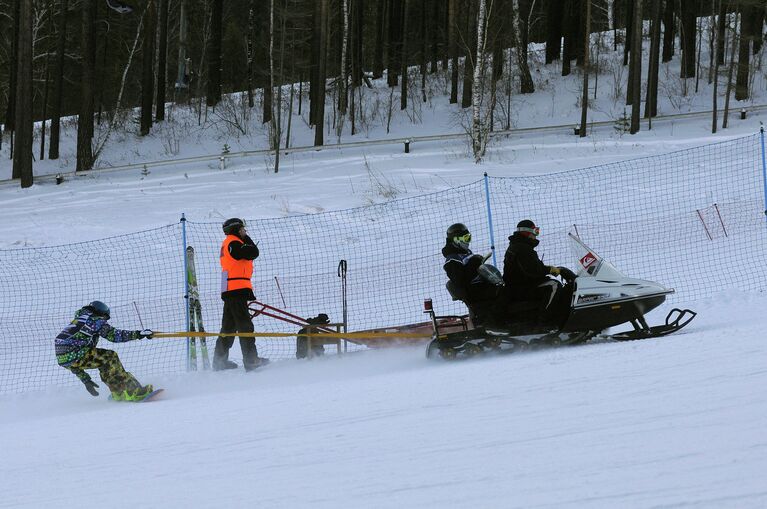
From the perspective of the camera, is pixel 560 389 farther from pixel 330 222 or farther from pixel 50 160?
pixel 50 160

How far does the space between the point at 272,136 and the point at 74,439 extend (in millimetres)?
22063

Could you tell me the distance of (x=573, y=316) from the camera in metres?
7.62

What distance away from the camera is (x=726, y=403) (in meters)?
5.02

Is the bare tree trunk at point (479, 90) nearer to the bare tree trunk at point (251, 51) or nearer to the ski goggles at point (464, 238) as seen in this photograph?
the ski goggles at point (464, 238)

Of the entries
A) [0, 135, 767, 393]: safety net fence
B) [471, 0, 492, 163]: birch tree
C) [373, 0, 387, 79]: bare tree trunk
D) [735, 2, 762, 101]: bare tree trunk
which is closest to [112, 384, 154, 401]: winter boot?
[0, 135, 767, 393]: safety net fence

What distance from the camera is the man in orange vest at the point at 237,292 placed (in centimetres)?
884

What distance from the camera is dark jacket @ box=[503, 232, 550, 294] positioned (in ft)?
25.3

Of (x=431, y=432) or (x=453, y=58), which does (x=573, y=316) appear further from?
(x=453, y=58)

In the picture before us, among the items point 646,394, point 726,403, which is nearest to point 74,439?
point 646,394

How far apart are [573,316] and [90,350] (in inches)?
193

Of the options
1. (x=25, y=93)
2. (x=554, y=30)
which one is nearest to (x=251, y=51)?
(x=25, y=93)

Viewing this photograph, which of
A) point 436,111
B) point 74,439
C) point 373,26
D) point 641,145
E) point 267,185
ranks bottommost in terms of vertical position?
point 74,439

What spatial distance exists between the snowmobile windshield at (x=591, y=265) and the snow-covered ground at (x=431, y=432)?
78cm

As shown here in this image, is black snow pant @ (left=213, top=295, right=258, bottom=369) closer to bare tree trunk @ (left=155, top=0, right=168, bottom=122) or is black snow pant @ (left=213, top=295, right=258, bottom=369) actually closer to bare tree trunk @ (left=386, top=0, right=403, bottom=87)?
bare tree trunk @ (left=386, top=0, right=403, bottom=87)
